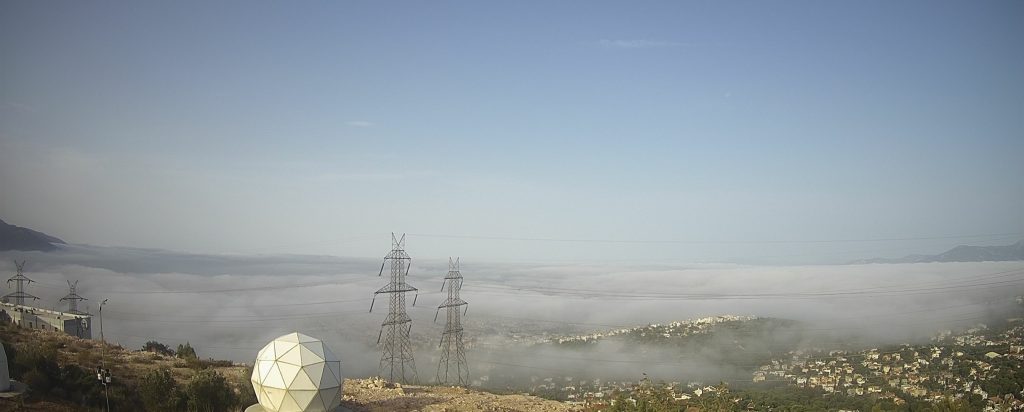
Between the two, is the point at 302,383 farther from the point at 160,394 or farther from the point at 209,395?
the point at 160,394

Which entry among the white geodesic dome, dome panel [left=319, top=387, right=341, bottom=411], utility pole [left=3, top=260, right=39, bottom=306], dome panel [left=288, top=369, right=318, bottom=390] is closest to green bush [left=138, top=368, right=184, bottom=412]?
the white geodesic dome

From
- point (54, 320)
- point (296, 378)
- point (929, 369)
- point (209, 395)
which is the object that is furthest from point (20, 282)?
point (929, 369)

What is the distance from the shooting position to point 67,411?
16.4 m

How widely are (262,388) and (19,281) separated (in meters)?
58.4

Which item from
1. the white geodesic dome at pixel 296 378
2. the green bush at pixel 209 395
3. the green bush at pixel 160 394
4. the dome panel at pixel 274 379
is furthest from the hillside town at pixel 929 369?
the green bush at pixel 160 394

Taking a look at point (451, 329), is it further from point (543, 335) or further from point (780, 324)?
point (780, 324)

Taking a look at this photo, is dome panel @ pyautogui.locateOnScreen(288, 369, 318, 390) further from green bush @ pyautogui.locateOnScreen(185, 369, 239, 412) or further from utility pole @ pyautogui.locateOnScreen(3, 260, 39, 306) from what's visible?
utility pole @ pyautogui.locateOnScreen(3, 260, 39, 306)

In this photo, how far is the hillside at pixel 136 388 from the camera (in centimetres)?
1825

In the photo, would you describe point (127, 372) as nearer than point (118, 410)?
No

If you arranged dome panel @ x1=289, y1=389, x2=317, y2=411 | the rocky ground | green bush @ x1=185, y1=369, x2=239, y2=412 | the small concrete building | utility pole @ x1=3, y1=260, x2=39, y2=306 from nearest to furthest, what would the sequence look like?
dome panel @ x1=289, y1=389, x2=317, y2=411, green bush @ x1=185, y1=369, x2=239, y2=412, the rocky ground, the small concrete building, utility pole @ x1=3, y1=260, x2=39, y2=306

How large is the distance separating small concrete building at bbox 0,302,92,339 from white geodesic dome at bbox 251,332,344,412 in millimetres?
44681

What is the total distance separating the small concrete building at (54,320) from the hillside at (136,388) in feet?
69.0

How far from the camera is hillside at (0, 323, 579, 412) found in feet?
59.9

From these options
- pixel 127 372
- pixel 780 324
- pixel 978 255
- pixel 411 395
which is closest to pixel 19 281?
pixel 127 372
